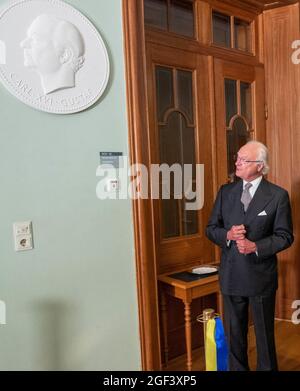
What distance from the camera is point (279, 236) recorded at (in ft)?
5.73

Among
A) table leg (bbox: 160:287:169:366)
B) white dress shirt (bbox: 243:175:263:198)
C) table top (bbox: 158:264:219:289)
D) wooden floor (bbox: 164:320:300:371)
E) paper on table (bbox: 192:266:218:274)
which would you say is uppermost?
white dress shirt (bbox: 243:175:263:198)

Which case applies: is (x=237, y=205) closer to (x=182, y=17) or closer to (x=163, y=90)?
(x=163, y=90)

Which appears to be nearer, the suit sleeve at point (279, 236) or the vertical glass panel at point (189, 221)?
the suit sleeve at point (279, 236)

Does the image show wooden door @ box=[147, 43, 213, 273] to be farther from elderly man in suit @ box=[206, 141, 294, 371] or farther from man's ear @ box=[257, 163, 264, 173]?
man's ear @ box=[257, 163, 264, 173]

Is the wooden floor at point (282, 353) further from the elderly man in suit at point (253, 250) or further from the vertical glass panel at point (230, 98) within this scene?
the vertical glass panel at point (230, 98)

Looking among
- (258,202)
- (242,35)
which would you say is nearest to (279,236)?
(258,202)

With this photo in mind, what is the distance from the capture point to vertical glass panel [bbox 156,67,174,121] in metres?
2.23

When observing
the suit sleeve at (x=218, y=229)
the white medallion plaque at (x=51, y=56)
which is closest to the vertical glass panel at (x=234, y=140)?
the suit sleeve at (x=218, y=229)

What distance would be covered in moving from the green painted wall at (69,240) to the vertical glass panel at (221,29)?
101 centimetres

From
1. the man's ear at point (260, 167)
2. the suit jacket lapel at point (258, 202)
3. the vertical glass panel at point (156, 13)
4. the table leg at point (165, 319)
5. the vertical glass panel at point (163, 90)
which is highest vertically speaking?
the vertical glass panel at point (156, 13)

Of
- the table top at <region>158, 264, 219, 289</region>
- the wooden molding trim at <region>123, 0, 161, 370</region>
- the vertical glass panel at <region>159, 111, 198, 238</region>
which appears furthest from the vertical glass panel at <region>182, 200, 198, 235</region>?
the wooden molding trim at <region>123, 0, 161, 370</region>

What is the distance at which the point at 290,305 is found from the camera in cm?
281

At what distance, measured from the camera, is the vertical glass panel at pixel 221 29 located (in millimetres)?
2541

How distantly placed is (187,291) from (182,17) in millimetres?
1823
